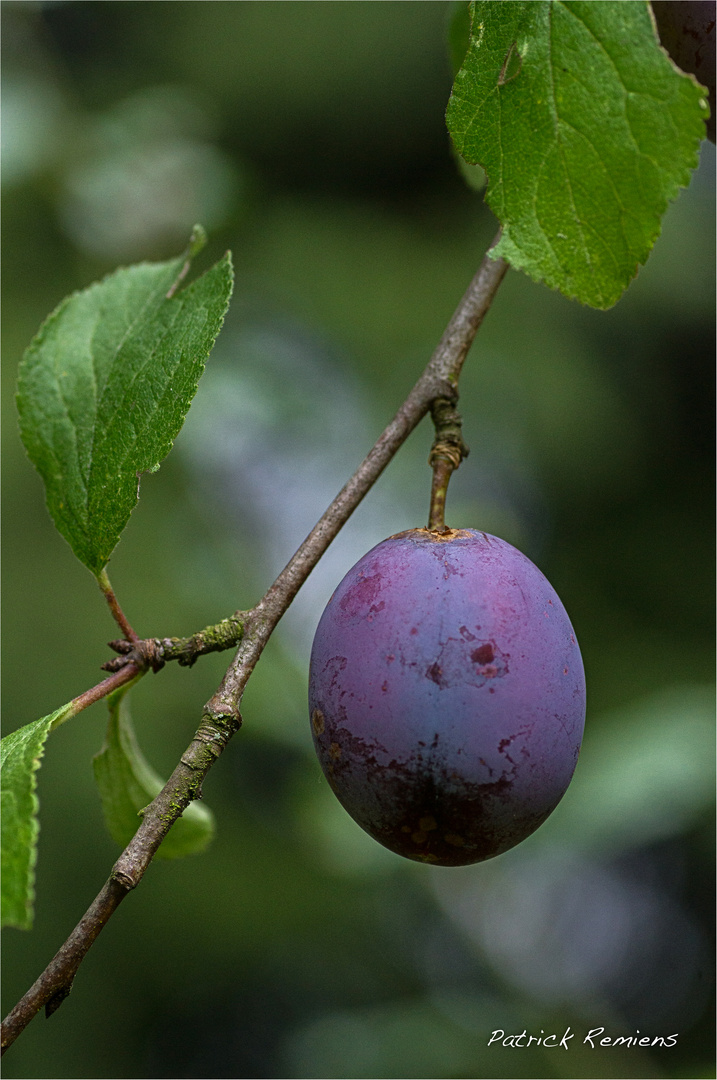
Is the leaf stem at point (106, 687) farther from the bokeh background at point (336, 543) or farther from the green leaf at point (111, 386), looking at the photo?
the bokeh background at point (336, 543)

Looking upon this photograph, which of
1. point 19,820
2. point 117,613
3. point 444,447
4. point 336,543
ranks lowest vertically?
point 19,820

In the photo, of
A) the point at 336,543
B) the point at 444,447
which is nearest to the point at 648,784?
the point at 444,447

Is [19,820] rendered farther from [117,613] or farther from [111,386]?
[111,386]

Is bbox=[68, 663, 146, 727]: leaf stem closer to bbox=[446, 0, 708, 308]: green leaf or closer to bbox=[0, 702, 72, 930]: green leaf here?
bbox=[0, 702, 72, 930]: green leaf

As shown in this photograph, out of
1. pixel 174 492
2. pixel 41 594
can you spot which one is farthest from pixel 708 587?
pixel 41 594

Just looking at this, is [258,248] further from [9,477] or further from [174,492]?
[9,477]
